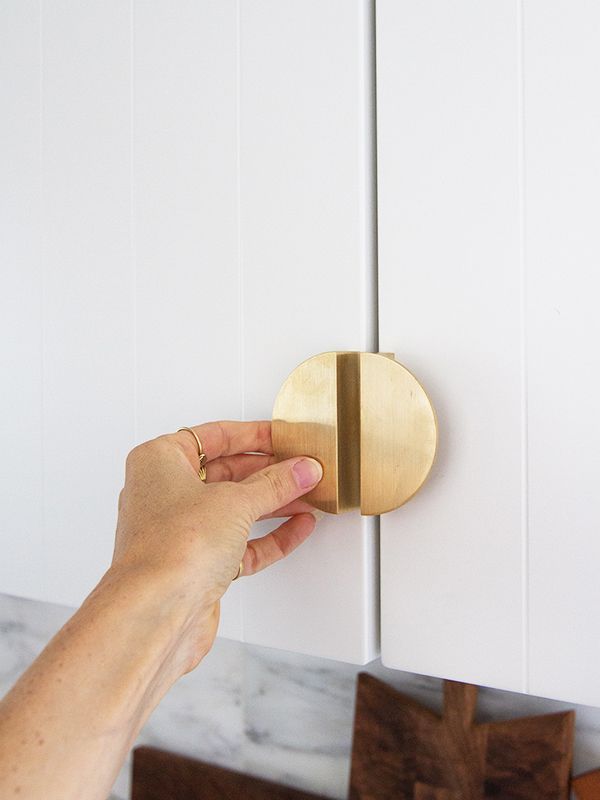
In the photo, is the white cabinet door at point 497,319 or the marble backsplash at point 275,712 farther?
the marble backsplash at point 275,712

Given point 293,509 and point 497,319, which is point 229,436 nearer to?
point 293,509

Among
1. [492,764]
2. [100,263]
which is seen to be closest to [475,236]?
[100,263]

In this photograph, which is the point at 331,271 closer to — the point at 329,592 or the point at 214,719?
the point at 329,592

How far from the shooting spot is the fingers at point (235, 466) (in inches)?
24.5

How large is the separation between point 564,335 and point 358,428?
145 mm

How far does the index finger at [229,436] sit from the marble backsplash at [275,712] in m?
0.41

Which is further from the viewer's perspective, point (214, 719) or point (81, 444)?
point (214, 719)

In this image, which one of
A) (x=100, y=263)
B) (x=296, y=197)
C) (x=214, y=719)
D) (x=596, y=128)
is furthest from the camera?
(x=214, y=719)

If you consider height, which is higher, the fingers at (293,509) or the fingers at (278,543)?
the fingers at (293,509)

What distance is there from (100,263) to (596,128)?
1.36 ft

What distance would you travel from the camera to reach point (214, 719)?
1021 mm

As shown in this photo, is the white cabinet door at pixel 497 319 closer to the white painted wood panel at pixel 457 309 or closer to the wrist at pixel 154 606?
the white painted wood panel at pixel 457 309

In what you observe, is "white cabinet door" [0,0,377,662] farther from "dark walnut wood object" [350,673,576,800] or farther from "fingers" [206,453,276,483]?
"dark walnut wood object" [350,673,576,800]

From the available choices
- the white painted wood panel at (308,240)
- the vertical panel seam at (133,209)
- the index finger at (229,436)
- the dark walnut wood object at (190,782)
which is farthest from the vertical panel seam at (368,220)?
the dark walnut wood object at (190,782)
